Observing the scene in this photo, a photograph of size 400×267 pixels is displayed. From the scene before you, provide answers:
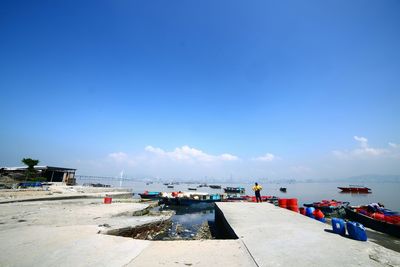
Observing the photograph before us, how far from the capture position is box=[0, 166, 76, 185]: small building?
42562mm

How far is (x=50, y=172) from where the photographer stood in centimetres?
4747

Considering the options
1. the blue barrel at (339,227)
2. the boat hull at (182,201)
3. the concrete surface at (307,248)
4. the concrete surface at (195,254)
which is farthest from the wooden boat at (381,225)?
the boat hull at (182,201)

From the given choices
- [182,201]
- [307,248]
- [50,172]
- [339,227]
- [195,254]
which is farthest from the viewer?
[50,172]

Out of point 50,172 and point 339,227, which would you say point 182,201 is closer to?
point 339,227

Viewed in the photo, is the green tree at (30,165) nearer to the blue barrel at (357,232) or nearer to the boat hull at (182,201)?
the boat hull at (182,201)

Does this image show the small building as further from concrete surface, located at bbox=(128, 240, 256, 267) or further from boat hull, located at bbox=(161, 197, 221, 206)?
concrete surface, located at bbox=(128, 240, 256, 267)

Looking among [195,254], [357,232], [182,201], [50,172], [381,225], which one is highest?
[50,172]

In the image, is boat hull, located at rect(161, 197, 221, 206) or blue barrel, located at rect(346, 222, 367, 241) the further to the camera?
boat hull, located at rect(161, 197, 221, 206)

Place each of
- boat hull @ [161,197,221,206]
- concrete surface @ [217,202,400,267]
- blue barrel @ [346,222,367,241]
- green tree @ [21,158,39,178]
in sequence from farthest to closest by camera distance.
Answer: green tree @ [21,158,39,178] < boat hull @ [161,197,221,206] < blue barrel @ [346,222,367,241] < concrete surface @ [217,202,400,267]

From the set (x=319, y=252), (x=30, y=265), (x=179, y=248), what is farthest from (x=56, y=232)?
(x=319, y=252)

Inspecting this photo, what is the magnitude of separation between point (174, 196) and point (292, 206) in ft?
63.0

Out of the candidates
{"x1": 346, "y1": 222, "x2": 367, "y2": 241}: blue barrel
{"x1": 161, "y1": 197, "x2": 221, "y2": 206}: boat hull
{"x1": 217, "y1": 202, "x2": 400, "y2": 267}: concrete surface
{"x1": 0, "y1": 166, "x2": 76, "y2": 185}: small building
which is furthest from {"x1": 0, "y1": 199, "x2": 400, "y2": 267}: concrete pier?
{"x1": 0, "y1": 166, "x2": 76, "y2": 185}: small building

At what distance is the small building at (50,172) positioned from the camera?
140 feet

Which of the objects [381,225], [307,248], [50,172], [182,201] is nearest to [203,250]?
[307,248]
